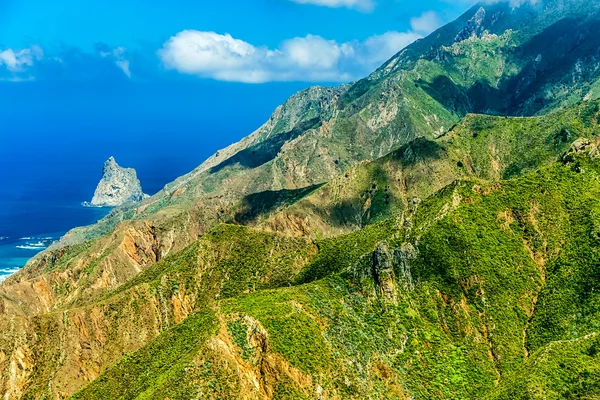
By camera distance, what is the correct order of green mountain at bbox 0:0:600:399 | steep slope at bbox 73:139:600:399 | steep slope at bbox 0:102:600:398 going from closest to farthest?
steep slope at bbox 73:139:600:399, green mountain at bbox 0:0:600:399, steep slope at bbox 0:102:600:398

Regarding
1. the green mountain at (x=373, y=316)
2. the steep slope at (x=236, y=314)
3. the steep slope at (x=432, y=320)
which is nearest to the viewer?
the steep slope at (x=432, y=320)

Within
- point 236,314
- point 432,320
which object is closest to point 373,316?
point 432,320

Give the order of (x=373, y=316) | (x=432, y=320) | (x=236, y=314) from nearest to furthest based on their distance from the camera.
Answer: (x=236, y=314) → (x=373, y=316) → (x=432, y=320)

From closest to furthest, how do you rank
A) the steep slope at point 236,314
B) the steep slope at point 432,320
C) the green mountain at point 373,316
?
the steep slope at point 432,320 < the green mountain at point 373,316 < the steep slope at point 236,314

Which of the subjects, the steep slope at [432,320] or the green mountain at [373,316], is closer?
the steep slope at [432,320]

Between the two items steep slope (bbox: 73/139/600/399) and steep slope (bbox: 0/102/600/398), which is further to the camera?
steep slope (bbox: 0/102/600/398)

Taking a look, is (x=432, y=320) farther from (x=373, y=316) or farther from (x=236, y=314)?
(x=236, y=314)

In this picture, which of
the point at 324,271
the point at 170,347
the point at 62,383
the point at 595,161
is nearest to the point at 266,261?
the point at 324,271

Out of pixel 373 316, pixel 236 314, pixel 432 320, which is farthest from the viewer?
pixel 432 320

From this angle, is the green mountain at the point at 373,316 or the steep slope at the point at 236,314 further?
the steep slope at the point at 236,314
